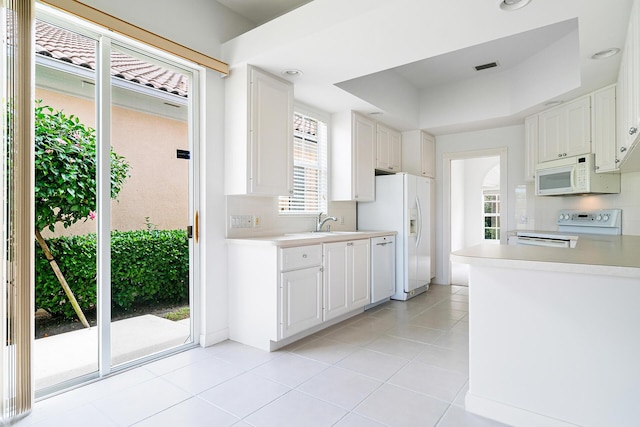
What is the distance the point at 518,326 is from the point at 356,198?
107 inches

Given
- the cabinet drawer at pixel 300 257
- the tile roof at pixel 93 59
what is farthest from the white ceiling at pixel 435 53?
the cabinet drawer at pixel 300 257

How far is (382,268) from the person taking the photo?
4.25 metres

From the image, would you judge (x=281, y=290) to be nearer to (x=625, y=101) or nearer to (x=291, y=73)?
(x=291, y=73)

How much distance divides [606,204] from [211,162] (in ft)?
14.0

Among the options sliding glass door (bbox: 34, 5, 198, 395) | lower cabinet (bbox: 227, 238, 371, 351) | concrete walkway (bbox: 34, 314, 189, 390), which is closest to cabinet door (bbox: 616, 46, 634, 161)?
lower cabinet (bbox: 227, 238, 371, 351)

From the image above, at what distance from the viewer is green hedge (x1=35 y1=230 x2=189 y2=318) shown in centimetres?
218

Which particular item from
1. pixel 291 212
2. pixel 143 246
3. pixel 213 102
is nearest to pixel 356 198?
pixel 291 212

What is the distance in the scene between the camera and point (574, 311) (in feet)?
5.57

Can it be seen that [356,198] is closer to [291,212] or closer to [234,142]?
[291,212]

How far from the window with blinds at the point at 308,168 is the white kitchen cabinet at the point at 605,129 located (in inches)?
113

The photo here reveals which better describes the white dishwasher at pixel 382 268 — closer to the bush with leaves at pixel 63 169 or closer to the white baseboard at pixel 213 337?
the white baseboard at pixel 213 337

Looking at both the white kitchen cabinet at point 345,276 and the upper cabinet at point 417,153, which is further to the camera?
the upper cabinet at point 417,153

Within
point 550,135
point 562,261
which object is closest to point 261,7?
point 562,261

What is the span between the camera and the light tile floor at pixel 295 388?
188 centimetres
